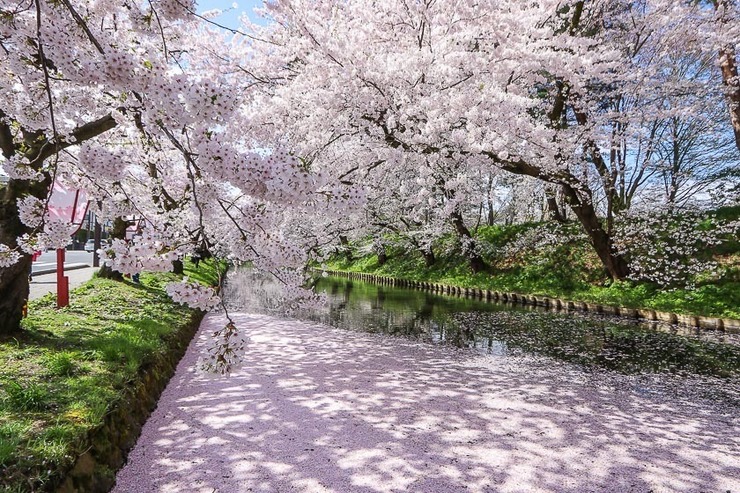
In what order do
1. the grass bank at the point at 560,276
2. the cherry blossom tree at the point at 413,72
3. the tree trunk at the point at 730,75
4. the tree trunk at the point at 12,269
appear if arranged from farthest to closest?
the grass bank at the point at 560,276 → the tree trunk at the point at 730,75 → the cherry blossom tree at the point at 413,72 → the tree trunk at the point at 12,269

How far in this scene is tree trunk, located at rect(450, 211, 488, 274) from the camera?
1956cm

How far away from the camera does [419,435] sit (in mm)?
4105

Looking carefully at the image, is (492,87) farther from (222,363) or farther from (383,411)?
(222,363)

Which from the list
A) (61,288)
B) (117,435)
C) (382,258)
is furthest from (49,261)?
(117,435)

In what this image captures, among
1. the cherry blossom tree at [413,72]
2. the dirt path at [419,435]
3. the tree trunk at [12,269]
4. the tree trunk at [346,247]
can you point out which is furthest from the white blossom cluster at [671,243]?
the tree trunk at [346,247]

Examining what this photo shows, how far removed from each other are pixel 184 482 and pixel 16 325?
3787mm

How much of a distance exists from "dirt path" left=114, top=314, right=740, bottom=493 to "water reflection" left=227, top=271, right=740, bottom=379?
60.4 inches

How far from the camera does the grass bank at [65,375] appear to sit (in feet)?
8.76

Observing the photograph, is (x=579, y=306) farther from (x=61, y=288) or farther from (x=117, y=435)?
(x=61, y=288)

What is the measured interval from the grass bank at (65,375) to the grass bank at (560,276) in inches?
485

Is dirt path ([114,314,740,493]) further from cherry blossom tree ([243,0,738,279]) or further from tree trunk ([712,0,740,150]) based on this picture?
tree trunk ([712,0,740,150])

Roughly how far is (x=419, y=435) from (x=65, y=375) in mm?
3465

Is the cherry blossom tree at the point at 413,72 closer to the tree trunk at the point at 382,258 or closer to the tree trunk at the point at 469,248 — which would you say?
the tree trunk at the point at 469,248

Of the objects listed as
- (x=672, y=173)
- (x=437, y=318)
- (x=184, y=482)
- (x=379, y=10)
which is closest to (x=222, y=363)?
(x=184, y=482)
